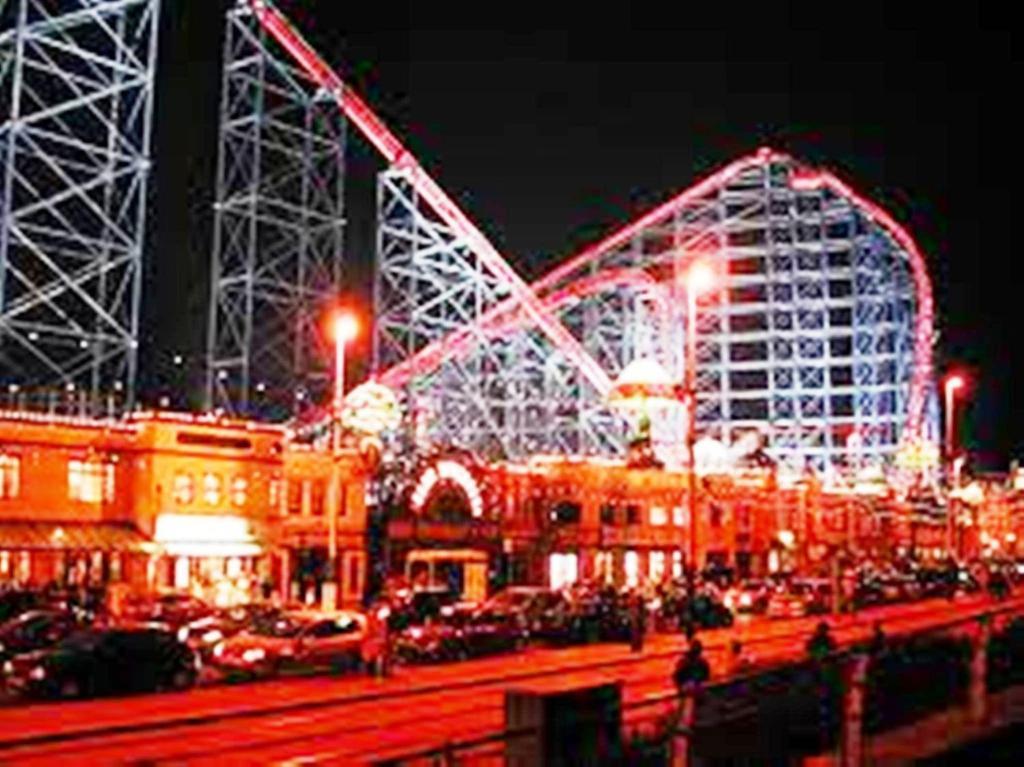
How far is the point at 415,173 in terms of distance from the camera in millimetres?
51125

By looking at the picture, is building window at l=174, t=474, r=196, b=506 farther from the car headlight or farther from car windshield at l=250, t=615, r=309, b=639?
the car headlight

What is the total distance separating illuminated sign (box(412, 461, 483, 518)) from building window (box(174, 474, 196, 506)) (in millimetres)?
8470

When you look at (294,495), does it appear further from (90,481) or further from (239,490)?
(90,481)

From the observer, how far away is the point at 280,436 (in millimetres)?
42500

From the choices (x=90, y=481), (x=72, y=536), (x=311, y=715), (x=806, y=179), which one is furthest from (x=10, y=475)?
(x=806, y=179)

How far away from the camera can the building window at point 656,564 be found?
61.6 m

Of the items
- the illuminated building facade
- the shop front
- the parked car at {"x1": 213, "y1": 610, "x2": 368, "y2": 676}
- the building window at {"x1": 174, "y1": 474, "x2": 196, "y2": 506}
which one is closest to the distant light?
the illuminated building facade

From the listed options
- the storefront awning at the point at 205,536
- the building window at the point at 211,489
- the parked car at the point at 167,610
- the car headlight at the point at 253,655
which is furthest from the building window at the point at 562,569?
the car headlight at the point at 253,655

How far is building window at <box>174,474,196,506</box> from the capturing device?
39.4 m

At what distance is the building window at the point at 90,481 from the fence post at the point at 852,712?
29.4 metres

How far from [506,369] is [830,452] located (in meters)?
19.8

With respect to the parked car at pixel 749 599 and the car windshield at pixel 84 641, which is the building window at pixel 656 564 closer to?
the parked car at pixel 749 599

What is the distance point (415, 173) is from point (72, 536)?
19822mm

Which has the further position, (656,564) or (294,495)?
(656,564)
